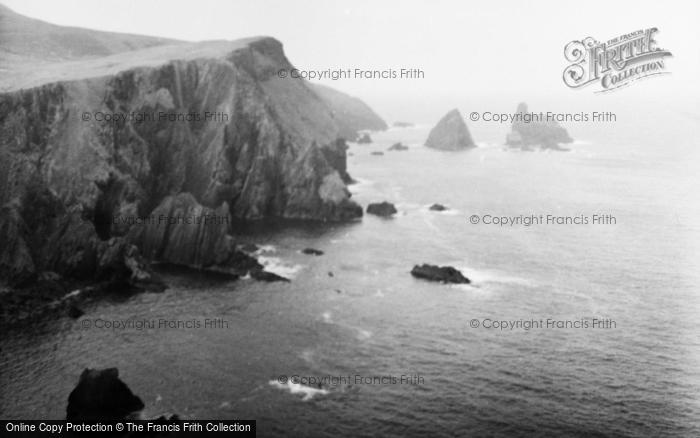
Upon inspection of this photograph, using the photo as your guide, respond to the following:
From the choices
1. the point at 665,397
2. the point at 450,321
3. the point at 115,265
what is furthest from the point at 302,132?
the point at 665,397

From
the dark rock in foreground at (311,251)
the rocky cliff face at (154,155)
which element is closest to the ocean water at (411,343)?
the dark rock in foreground at (311,251)

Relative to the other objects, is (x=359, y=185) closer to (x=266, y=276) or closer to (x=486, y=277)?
(x=486, y=277)

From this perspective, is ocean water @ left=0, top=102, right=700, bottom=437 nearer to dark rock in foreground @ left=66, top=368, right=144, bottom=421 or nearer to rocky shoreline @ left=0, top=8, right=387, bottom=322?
dark rock in foreground @ left=66, top=368, right=144, bottom=421

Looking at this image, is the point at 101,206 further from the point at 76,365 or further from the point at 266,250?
the point at 76,365

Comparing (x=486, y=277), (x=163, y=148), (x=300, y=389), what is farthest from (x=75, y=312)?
(x=486, y=277)

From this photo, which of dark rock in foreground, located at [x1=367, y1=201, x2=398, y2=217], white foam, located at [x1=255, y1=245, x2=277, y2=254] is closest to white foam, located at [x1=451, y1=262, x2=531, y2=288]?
white foam, located at [x1=255, y1=245, x2=277, y2=254]

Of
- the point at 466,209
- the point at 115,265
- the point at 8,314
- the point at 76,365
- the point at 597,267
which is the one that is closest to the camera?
the point at 76,365
